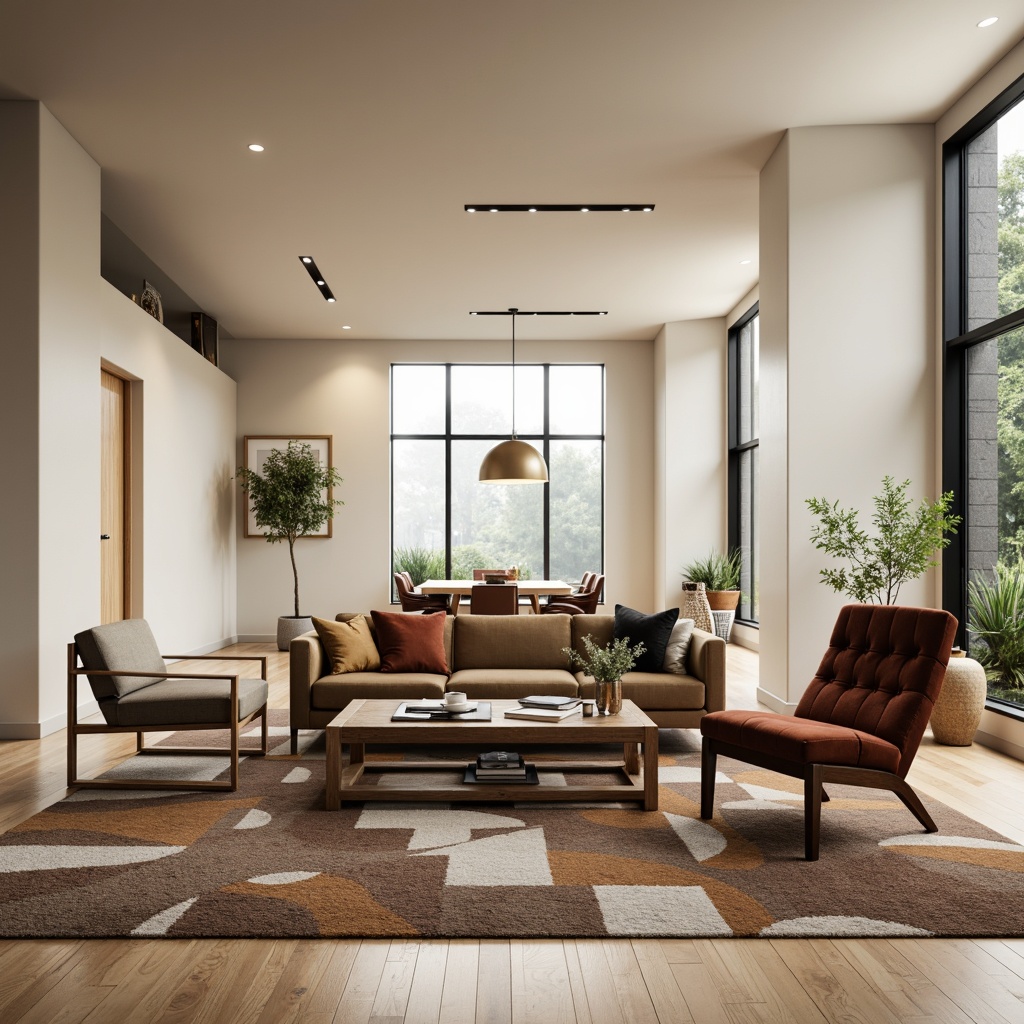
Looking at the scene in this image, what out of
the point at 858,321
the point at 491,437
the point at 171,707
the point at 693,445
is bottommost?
the point at 171,707

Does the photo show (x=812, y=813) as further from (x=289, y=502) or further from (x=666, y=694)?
(x=289, y=502)

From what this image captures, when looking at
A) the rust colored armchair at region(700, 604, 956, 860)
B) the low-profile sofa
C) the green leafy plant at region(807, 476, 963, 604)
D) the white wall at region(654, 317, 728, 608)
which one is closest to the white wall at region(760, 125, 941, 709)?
the green leafy plant at region(807, 476, 963, 604)

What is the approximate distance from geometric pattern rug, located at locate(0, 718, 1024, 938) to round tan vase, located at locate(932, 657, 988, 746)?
126 centimetres

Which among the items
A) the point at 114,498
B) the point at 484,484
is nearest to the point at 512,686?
the point at 114,498

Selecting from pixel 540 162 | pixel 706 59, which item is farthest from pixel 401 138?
pixel 706 59

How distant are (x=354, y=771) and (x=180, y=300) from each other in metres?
6.19

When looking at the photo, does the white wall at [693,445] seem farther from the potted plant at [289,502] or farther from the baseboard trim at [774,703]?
the baseboard trim at [774,703]

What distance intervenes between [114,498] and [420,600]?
258cm

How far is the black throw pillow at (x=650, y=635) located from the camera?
16.6 feet

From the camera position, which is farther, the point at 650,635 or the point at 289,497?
the point at 289,497

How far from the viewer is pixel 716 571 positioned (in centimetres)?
980

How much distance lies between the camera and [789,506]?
544 cm

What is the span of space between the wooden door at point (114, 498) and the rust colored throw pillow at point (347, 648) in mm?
2509

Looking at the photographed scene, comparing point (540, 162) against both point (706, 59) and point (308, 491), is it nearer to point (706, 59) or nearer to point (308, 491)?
point (706, 59)
